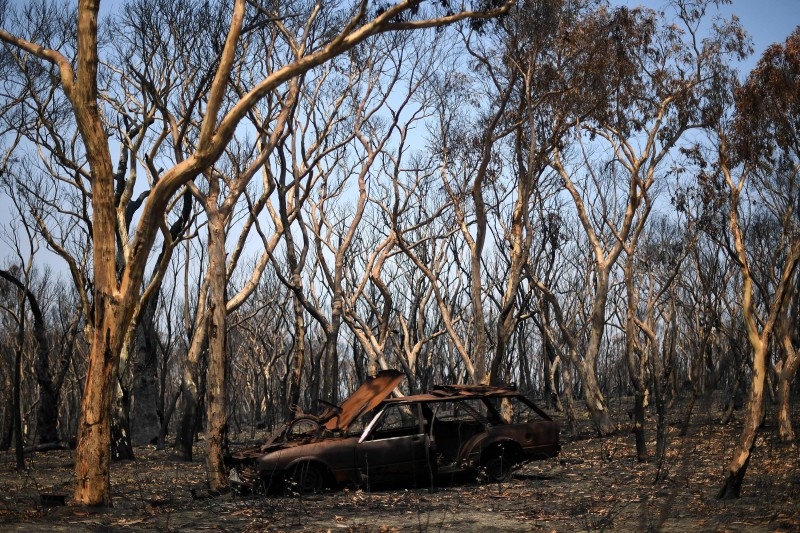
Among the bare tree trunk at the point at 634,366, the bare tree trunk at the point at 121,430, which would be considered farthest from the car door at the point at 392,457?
the bare tree trunk at the point at 121,430

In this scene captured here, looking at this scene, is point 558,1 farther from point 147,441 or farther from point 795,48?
point 147,441

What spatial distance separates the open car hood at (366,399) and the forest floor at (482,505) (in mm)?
1179

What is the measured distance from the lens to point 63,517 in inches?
353

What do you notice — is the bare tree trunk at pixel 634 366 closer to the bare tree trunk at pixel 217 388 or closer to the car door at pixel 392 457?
the car door at pixel 392 457

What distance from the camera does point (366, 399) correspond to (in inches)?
522

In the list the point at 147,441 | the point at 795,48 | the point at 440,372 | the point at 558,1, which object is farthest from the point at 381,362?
the point at 440,372

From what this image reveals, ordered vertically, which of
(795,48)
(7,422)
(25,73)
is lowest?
(7,422)

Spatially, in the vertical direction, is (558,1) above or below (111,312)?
above

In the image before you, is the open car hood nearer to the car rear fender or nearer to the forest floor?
the forest floor

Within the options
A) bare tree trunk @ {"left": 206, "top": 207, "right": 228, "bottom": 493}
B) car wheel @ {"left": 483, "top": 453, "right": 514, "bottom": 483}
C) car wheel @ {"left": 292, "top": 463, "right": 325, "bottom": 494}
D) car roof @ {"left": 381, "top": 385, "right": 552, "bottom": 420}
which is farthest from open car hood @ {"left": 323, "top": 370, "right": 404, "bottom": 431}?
car wheel @ {"left": 483, "top": 453, "right": 514, "bottom": 483}

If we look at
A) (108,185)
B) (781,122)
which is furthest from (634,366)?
(108,185)

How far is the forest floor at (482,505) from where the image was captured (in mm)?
8570

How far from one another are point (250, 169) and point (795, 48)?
11.6 metres

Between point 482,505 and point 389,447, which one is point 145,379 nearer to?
point 389,447
